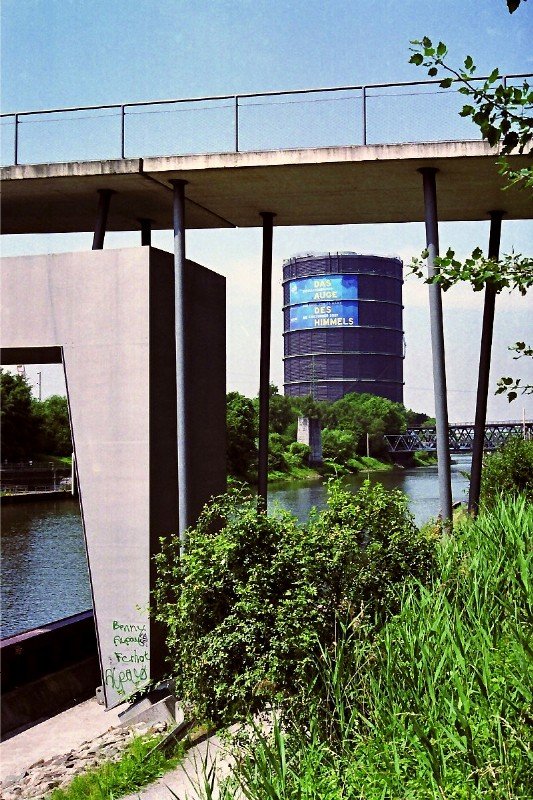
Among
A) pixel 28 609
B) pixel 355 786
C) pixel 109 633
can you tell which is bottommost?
pixel 28 609

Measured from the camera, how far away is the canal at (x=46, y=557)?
862 inches

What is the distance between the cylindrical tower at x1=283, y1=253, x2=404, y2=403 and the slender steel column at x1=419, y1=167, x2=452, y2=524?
9439cm

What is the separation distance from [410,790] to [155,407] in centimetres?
783

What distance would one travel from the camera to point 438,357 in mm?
12648

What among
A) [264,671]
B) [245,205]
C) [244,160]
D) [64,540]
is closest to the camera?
[264,671]

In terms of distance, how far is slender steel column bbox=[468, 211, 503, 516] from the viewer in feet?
48.2

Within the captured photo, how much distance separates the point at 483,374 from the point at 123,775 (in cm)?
935

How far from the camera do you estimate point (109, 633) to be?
454 inches

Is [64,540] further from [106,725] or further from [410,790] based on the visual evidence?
[410,790]

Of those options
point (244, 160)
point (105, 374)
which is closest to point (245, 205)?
point (244, 160)

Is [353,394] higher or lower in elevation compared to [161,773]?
higher

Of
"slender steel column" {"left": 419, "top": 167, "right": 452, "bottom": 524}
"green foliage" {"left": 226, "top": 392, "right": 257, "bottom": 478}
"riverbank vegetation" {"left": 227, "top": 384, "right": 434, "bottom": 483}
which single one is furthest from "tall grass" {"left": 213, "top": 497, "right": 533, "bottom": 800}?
"green foliage" {"left": 226, "top": 392, "right": 257, "bottom": 478}

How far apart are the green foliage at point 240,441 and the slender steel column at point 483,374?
31.9 metres

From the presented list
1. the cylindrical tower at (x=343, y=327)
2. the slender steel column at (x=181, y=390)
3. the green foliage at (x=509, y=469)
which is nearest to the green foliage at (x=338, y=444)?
the cylindrical tower at (x=343, y=327)
